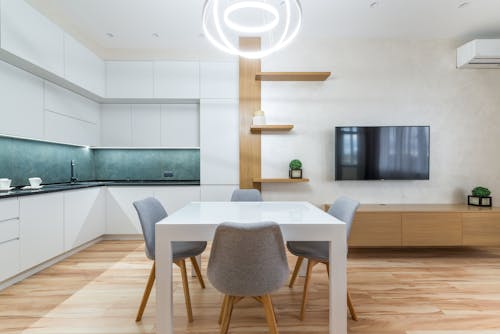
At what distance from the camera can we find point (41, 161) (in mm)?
3480

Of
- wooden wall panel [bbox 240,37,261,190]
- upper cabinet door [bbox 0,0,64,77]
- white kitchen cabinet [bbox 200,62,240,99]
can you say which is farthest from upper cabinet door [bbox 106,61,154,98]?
wooden wall panel [bbox 240,37,261,190]

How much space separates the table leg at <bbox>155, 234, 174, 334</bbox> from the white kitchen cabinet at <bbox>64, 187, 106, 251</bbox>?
2.14m

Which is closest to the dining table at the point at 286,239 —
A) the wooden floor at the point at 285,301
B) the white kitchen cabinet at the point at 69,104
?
the wooden floor at the point at 285,301

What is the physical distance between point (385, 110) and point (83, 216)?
429cm

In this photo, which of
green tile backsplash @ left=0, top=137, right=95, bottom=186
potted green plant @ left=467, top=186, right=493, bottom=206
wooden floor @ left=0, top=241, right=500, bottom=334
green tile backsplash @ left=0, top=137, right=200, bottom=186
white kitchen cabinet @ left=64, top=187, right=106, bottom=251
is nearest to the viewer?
wooden floor @ left=0, top=241, right=500, bottom=334

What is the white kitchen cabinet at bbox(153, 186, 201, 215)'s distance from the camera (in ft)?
13.0

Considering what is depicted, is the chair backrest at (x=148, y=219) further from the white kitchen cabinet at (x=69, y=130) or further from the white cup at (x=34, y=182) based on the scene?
the white kitchen cabinet at (x=69, y=130)

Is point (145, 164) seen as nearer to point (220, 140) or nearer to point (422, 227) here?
point (220, 140)

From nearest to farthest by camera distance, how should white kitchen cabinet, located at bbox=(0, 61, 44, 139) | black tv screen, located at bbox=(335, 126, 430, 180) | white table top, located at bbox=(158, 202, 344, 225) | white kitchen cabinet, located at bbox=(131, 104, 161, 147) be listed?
white table top, located at bbox=(158, 202, 344, 225) → white kitchen cabinet, located at bbox=(0, 61, 44, 139) → black tv screen, located at bbox=(335, 126, 430, 180) → white kitchen cabinet, located at bbox=(131, 104, 161, 147)

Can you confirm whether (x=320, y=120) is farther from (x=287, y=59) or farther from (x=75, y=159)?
(x=75, y=159)

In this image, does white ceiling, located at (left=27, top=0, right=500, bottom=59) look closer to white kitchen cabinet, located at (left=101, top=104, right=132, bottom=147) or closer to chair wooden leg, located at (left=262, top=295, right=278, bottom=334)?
white kitchen cabinet, located at (left=101, top=104, right=132, bottom=147)

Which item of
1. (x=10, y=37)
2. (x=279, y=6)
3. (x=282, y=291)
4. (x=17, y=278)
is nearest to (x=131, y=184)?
(x=17, y=278)

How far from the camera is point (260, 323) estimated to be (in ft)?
6.35

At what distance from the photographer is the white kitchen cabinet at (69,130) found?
3.24 metres
